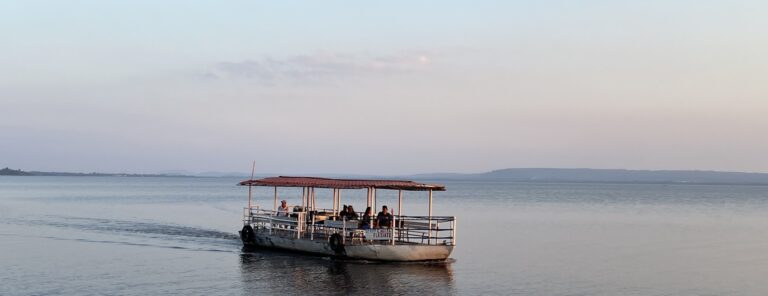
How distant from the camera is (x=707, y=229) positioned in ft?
187

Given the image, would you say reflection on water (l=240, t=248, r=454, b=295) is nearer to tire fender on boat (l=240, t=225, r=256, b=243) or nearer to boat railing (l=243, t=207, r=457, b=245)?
boat railing (l=243, t=207, r=457, b=245)

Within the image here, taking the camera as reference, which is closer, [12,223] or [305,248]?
[305,248]

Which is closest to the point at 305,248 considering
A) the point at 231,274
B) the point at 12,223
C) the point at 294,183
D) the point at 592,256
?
the point at 294,183

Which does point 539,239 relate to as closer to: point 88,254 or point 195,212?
point 88,254

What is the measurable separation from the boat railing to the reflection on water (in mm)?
1142

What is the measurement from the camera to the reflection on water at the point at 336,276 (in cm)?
2528

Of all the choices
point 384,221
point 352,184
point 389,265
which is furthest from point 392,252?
point 352,184

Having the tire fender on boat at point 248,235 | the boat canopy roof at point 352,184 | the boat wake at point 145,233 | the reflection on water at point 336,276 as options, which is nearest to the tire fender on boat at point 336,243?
the reflection on water at point 336,276

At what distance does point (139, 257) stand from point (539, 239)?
22.6m

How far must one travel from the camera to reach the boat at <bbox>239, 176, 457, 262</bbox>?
31.0 m

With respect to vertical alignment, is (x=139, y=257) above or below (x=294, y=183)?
below

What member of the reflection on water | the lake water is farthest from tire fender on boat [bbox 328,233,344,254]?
the lake water

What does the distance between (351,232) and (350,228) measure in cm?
50

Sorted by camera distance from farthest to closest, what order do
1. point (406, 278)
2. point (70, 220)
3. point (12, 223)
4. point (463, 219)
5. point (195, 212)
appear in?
1. point (195, 212)
2. point (463, 219)
3. point (70, 220)
4. point (12, 223)
5. point (406, 278)
